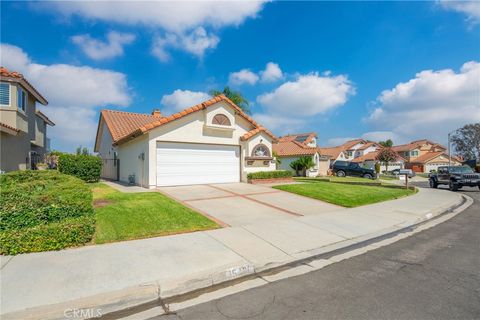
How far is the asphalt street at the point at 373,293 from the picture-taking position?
320 cm

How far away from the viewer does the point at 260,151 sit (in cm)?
1658

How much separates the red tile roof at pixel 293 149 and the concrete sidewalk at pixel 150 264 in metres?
23.4

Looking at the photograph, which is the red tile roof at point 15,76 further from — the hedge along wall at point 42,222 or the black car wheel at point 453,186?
the black car wheel at point 453,186

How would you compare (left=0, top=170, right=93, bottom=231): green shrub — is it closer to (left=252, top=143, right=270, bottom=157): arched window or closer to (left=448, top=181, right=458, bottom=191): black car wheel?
(left=252, top=143, right=270, bottom=157): arched window

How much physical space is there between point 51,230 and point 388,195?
1381cm

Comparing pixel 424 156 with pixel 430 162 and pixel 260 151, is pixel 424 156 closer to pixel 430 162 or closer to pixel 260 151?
pixel 430 162

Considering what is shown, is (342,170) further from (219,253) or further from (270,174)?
(219,253)

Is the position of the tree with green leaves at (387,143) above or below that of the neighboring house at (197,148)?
above

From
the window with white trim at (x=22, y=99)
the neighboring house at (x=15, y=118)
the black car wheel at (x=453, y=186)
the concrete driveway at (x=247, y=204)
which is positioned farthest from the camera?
the black car wheel at (x=453, y=186)

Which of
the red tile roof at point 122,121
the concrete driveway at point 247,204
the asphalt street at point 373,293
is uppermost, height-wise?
the red tile roof at point 122,121

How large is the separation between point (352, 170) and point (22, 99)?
28.6m

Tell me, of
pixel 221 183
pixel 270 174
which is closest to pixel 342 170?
pixel 270 174

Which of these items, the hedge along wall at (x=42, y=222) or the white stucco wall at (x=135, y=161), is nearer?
the hedge along wall at (x=42, y=222)

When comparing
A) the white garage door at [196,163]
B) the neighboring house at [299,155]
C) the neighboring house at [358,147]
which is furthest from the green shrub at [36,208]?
the neighboring house at [358,147]
